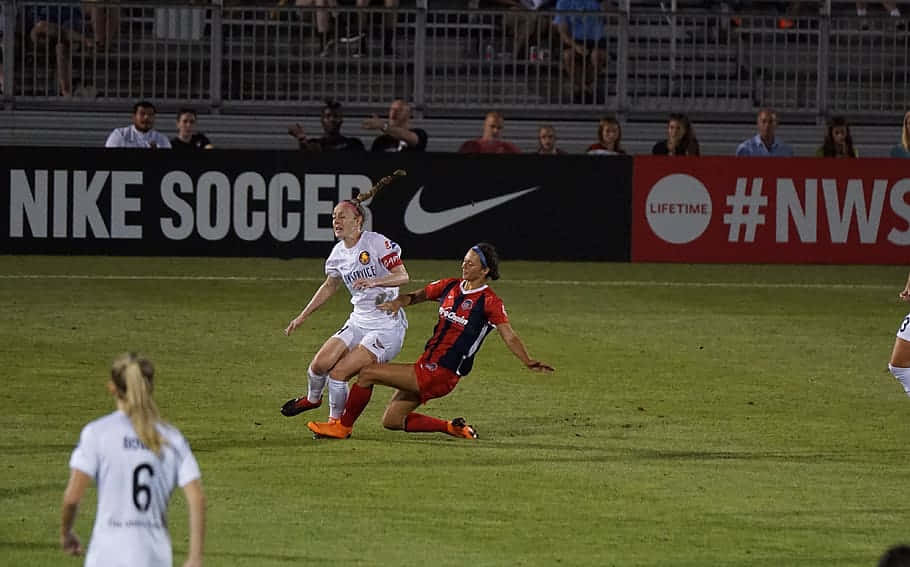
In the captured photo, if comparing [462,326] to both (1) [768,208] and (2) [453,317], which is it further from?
(1) [768,208]

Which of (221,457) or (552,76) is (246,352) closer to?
(221,457)

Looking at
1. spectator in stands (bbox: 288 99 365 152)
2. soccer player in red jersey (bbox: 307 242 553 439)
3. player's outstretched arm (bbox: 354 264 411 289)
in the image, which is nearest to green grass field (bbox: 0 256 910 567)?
soccer player in red jersey (bbox: 307 242 553 439)

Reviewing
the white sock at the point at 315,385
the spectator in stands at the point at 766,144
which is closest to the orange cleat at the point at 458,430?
the white sock at the point at 315,385

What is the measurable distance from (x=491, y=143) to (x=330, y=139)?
7.11ft

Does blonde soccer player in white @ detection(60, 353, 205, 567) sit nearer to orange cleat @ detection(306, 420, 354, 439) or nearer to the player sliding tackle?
orange cleat @ detection(306, 420, 354, 439)

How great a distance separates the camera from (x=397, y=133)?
2247 centimetres

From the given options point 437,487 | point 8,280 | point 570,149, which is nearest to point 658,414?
point 437,487

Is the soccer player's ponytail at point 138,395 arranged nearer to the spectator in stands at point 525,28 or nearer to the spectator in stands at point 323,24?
the spectator in stands at point 323,24

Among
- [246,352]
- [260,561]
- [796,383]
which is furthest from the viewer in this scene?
[246,352]

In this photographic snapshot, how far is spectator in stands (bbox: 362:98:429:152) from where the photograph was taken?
22.3m

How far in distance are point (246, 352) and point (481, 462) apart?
16.6ft

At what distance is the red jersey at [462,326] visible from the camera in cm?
1155

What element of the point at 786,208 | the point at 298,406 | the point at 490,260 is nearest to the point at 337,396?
the point at 298,406

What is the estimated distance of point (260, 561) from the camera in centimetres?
823
